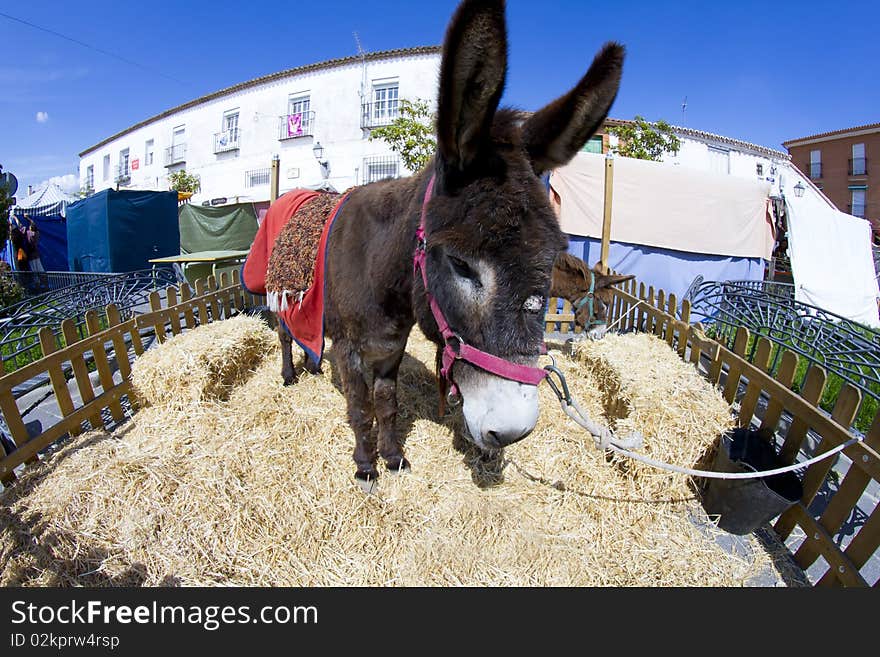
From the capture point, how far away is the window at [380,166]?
19953 millimetres

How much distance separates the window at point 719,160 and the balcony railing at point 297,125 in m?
24.6

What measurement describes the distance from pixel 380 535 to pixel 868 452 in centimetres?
284

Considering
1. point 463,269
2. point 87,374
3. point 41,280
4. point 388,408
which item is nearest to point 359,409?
point 388,408

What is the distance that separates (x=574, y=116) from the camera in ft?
5.58

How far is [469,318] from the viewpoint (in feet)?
5.42

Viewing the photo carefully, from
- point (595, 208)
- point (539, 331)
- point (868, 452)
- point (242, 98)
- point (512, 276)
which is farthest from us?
point (242, 98)

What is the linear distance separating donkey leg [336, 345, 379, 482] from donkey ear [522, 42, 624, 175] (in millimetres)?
1724

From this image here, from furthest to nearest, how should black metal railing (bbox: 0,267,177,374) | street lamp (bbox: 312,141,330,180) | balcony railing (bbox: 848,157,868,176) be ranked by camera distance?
balcony railing (bbox: 848,157,868,176) → street lamp (bbox: 312,141,330,180) → black metal railing (bbox: 0,267,177,374)

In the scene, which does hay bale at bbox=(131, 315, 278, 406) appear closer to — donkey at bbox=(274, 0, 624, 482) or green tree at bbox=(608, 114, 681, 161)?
donkey at bbox=(274, 0, 624, 482)

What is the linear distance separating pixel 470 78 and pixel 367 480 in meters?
2.65

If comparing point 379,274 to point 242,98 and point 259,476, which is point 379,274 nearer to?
point 259,476

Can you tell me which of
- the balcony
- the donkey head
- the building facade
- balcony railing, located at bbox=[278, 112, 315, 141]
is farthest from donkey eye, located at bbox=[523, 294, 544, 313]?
the building facade

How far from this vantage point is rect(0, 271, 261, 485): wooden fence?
282cm

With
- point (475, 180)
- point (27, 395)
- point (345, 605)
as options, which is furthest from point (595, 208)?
point (27, 395)
